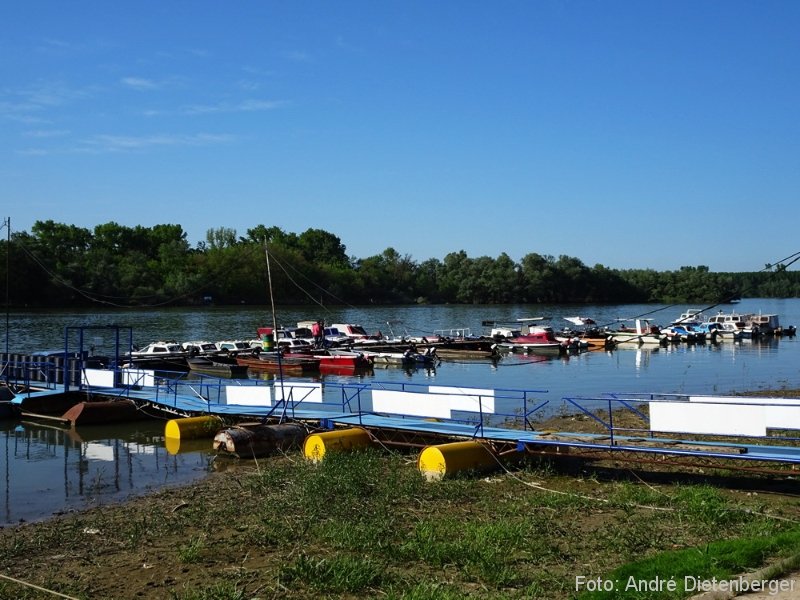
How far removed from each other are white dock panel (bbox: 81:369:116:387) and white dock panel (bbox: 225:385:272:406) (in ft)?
24.3

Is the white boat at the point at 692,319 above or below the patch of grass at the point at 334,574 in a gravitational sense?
above

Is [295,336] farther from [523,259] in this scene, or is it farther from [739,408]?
[523,259]

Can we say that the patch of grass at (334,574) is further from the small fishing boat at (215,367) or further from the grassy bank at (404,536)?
the small fishing boat at (215,367)

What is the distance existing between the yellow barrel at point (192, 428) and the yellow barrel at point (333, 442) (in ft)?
18.4

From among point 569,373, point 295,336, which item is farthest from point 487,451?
point 295,336

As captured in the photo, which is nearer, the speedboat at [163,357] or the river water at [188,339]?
the river water at [188,339]

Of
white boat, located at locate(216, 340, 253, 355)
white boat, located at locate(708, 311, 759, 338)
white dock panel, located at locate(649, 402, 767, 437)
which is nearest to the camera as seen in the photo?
white dock panel, located at locate(649, 402, 767, 437)

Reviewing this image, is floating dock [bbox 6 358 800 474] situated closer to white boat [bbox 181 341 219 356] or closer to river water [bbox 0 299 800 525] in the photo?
river water [bbox 0 299 800 525]

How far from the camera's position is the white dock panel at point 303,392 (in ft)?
71.4

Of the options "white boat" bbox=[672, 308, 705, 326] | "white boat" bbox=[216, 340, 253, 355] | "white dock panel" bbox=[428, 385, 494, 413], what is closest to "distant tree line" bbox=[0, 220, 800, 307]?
"white boat" bbox=[672, 308, 705, 326]

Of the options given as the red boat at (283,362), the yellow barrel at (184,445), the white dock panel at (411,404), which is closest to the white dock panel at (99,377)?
the yellow barrel at (184,445)

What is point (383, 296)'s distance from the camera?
170875 mm

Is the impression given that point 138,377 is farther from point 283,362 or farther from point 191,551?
point 283,362

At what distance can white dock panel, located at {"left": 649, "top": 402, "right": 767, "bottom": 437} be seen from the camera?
558 inches
